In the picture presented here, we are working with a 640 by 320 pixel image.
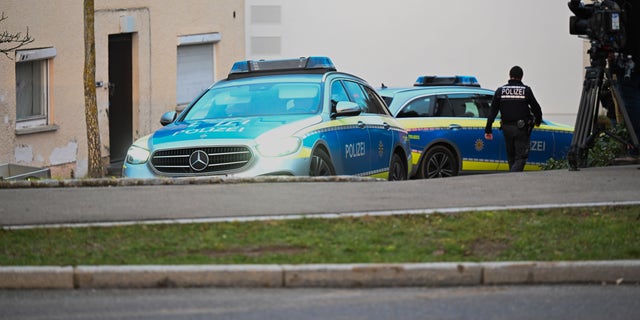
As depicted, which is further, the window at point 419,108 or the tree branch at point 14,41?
the tree branch at point 14,41

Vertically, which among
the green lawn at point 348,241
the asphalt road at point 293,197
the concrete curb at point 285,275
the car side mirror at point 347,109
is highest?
the car side mirror at point 347,109

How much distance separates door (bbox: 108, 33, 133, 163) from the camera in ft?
79.3

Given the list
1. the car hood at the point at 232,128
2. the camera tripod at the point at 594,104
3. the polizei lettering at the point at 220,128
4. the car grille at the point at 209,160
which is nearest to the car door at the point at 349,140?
the car hood at the point at 232,128

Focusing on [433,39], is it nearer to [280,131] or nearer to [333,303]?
[280,131]

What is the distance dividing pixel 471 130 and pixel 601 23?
5.70 metres

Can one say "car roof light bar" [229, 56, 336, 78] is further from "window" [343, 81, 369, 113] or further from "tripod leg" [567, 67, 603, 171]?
Result: "tripod leg" [567, 67, 603, 171]

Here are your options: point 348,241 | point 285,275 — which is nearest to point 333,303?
point 285,275

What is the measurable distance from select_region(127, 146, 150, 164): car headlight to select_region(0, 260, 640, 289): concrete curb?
4729 millimetres

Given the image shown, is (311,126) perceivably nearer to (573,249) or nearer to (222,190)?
(222,190)

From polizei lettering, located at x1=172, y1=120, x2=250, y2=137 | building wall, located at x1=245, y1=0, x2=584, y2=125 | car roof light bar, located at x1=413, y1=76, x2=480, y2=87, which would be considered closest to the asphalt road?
polizei lettering, located at x1=172, y1=120, x2=250, y2=137

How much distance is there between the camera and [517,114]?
58.7 feet

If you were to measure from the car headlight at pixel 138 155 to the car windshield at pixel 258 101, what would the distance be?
3.28 ft

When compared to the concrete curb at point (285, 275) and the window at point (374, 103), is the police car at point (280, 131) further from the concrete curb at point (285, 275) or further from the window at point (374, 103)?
the concrete curb at point (285, 275)

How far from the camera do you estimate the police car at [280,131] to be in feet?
43.6
